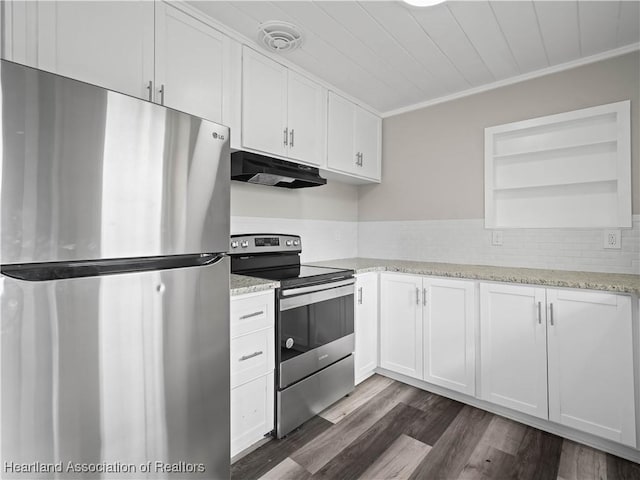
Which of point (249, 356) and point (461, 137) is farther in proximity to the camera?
point (461, 137)

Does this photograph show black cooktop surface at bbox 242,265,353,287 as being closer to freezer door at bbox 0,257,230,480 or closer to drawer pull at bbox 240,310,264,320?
drawer pull at bbox 240,310,264,320

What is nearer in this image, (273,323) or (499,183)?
(273,323)

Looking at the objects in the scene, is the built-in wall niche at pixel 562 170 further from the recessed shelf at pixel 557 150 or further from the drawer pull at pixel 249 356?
the drawer pull at pixel 249 356

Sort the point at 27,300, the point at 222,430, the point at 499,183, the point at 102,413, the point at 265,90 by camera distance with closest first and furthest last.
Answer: the point at 27,300
the point at 102,413
the point at 222,430
the point at 265,90
the point at 499,183

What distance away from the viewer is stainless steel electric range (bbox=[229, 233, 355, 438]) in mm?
1891

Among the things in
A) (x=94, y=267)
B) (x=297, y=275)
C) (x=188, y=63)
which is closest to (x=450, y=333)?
(x=297, y=275)

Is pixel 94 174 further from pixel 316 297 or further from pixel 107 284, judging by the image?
pixel 316 297

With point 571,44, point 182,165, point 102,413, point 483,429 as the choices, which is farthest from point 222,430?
point 571,44

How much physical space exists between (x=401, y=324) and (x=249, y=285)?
4.37ft

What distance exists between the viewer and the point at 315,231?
10.1 feet

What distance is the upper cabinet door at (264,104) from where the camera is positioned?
2.07m

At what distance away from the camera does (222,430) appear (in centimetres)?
145

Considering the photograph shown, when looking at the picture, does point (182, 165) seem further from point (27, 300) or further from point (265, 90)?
point (265, 90)

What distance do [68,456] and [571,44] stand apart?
10.3 ft
